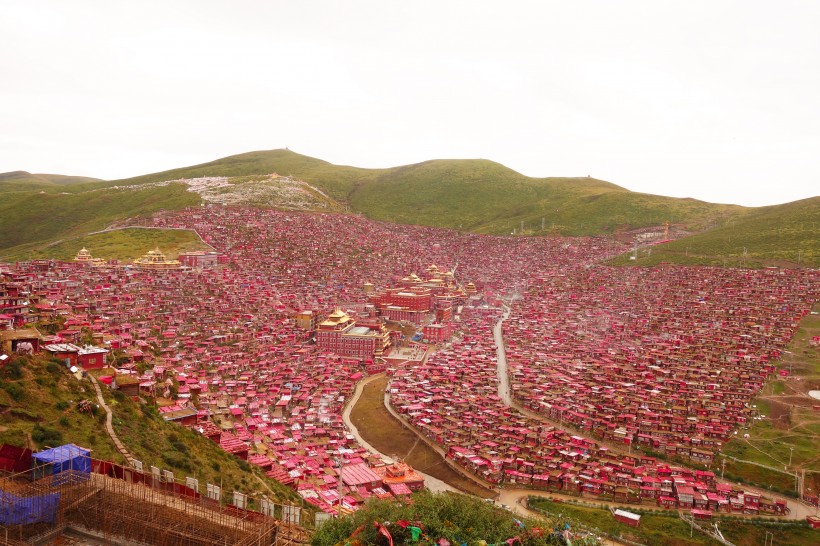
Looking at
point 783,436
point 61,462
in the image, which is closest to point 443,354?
point 783,436

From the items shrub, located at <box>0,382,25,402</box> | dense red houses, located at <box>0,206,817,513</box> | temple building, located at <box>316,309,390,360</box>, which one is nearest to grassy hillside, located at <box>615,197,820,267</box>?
dense red houses, located at <box>0,206,817,513</box>

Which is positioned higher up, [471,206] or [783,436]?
[471,206]

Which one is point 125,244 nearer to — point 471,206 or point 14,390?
point 14,390

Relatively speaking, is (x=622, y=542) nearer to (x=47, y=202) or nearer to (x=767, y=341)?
(x=767, y=341)

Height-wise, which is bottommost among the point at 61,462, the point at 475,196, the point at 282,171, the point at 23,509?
the point at 23,509

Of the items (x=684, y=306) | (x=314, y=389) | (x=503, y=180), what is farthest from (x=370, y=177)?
(x=314, y=389)

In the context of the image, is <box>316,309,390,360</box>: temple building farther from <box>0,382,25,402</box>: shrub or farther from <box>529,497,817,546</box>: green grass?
<box>0,382,25,402</box>: shrub

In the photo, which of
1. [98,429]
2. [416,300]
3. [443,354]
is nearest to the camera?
[98,429]

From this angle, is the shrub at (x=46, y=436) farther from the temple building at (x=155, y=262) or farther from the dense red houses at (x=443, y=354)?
the temple building at (x=155, y=262)

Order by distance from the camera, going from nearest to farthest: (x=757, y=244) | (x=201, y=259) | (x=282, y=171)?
(x=201, y=259) → (x=757, y=244) → (x=282, y=171)
